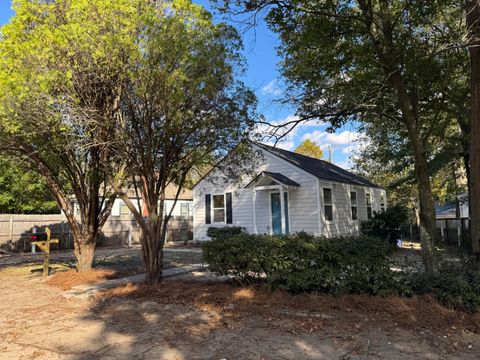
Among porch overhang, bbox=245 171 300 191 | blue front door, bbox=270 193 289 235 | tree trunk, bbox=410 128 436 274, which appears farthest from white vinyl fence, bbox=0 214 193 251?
tree trunk, bbox=410 128 436 274

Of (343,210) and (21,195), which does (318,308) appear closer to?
(343,210)

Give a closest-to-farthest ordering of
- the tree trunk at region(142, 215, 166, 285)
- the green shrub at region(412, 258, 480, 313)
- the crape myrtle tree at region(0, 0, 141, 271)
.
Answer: the green shrub at region(412, 258, 480, 313)
the crape myrtle tree at region(0, 0, 141, 271)
the tree trunk at region(142, 215, 166, 285)

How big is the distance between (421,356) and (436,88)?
7801 millimetres

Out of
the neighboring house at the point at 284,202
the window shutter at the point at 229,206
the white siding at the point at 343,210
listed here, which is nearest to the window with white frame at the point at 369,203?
the white siding at the point at 343,210

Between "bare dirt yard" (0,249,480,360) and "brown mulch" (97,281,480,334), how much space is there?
0.05 feet

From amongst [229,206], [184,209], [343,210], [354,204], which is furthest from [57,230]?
[354,204]

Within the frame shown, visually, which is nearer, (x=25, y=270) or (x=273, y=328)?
(x=273, y=328)

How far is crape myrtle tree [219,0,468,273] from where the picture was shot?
287 inches

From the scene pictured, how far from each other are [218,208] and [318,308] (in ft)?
46.0

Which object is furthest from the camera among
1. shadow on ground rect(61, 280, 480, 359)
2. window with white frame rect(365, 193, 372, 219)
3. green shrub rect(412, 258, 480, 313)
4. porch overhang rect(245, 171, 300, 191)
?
window with white frame rect(365, 193, 372, 219)

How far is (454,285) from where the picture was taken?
5.40m

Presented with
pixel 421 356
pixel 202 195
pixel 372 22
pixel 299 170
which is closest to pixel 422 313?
pixel 421 356

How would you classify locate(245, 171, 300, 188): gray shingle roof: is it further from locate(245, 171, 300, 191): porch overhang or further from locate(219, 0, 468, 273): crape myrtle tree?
locate(219, 0, 468, 273): crape myrtle tree

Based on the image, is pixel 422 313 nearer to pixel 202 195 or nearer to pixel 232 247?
pixel 232 247
